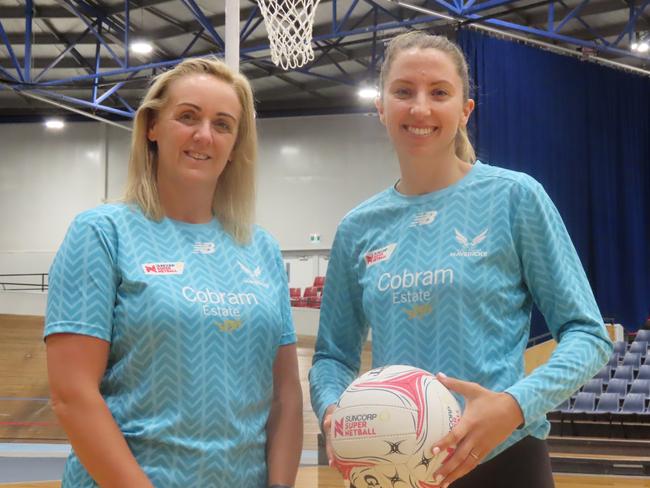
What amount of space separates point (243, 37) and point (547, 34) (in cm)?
428

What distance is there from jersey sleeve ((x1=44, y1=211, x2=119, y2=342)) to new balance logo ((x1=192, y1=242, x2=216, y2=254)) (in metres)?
0.18

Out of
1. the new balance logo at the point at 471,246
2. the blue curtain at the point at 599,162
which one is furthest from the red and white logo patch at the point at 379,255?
the blue curtain at the point at 599,162

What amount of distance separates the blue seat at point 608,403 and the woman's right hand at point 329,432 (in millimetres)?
7796

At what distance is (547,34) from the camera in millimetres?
11023

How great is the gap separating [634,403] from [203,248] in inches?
320

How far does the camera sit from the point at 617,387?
9375mm

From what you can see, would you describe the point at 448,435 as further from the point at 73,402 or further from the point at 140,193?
the point at 140,193

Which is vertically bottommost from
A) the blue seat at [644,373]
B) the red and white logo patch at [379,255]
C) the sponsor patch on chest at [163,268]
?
the blue seat at [644,373]

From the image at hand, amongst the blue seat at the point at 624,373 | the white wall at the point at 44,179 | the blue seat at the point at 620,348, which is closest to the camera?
the blue seat at the point at 624,373

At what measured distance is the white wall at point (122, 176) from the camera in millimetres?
15555

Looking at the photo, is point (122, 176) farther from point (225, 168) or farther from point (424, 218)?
point (424, 218)

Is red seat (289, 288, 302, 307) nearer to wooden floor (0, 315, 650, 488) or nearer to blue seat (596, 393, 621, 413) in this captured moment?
wooden floor (0, 315, 650, 488)

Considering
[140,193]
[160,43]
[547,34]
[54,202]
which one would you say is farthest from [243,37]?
[140,193]

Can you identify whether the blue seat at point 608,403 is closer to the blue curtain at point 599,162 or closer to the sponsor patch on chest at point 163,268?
the blue curtain at point 599,162
